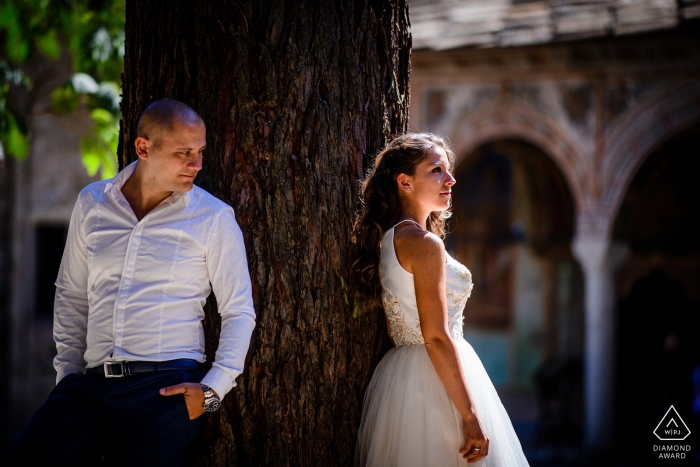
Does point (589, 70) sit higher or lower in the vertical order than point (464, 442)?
higher

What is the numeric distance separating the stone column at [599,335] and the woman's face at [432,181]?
6.45 meters

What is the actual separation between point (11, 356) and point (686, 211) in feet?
31.5

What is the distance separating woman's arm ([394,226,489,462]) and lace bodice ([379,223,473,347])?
3.2 inches

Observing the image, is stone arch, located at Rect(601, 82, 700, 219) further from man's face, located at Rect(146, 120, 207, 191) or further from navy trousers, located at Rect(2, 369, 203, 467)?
navy trousers, located at Rect(2, 369, 203, 467)

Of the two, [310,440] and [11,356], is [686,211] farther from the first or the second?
[11,356]

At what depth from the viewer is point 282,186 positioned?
2842 millimetres

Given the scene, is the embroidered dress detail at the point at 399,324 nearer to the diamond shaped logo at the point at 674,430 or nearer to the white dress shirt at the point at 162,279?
the white dress shirt at the point at 162,279

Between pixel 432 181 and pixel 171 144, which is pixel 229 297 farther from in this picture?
pixel 432 181

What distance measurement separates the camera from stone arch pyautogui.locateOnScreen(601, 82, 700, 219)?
28.1 ft

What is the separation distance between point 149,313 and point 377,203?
37.2 inches

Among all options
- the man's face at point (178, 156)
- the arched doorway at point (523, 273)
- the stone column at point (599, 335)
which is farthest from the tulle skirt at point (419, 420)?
the arched doorway at point (523, 273)

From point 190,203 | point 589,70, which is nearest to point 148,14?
point 190,203

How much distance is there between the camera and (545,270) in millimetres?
12352

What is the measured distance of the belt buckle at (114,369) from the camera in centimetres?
250
